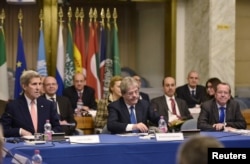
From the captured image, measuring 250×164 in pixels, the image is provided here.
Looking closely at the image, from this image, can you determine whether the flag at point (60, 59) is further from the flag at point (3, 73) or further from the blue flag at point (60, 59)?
the flag at point (3, 73)

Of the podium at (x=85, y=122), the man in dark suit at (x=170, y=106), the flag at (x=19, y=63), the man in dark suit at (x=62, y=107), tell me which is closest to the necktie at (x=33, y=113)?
the man in dark suit at (x=62, y=107)

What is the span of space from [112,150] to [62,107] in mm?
2357

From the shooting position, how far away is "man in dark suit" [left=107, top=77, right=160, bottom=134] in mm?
6191

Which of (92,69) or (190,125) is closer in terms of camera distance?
(190,125)

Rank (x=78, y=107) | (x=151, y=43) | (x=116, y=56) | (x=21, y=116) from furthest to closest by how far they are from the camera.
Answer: (x=151, y=43) < (x=116, y=56) < (x=78, y=107) < (x=21, y=116)

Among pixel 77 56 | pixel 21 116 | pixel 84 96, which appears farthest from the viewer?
pixel 77 56

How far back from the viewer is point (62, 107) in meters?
7.49

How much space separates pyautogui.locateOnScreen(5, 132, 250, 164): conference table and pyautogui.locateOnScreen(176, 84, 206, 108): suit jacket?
3.73 m

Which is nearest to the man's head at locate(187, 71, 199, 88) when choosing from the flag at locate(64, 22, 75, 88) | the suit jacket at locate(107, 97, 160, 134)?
the flag at locate(64, 22, 75, 88)

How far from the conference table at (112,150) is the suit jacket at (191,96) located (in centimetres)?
373

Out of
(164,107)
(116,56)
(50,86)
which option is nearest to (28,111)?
(50,86)

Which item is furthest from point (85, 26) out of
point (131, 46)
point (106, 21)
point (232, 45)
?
point (232, 45)

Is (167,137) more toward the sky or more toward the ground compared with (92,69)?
more toward the ground

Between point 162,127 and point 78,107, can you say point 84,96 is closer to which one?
point 78,107
